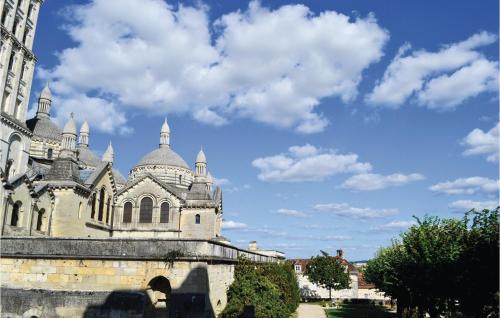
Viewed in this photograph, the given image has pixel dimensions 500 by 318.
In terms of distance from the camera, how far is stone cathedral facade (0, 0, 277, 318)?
1555 centimetres

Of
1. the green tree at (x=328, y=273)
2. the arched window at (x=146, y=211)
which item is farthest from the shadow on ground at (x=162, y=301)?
the green tree at (x=328, y=273)

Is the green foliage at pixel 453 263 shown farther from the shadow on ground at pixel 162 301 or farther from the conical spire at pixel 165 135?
the conical spire at pixel 165 135

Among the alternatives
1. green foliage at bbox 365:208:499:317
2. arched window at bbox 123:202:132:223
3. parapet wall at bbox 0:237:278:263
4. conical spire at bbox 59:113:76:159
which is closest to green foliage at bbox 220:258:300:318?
parapet wall at bbox 0:237:278:263

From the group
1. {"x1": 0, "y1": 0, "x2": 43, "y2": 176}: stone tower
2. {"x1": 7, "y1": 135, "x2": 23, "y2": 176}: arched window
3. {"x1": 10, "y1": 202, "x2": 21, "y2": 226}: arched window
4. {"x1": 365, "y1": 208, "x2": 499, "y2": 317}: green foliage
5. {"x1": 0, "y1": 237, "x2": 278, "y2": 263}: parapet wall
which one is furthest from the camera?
{"x1": 7, "y1": 135, "x2": 23, "y2": 176}: arched window

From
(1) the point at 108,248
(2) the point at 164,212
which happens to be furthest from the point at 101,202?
(1) the point at 108,248

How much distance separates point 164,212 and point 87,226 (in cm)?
961

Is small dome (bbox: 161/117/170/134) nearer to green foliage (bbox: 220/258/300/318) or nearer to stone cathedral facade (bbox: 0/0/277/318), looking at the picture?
stone cathedral facade (bbox: 0/0/277/318)

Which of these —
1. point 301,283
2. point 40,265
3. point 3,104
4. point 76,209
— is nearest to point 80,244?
point 40,265

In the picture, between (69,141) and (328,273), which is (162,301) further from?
(328,273)

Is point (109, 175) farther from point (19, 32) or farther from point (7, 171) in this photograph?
point (19, 32)

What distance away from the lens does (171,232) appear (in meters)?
42.8

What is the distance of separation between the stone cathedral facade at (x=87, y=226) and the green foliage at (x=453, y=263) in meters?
9.88

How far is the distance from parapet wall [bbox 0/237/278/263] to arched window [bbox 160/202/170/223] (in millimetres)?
26272

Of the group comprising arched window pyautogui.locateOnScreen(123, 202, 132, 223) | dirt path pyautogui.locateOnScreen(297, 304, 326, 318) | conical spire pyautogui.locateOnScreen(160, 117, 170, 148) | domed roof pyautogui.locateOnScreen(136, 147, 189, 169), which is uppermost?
conical spire pyautogui.locateOnScreen(160, 117, 170, 148)
